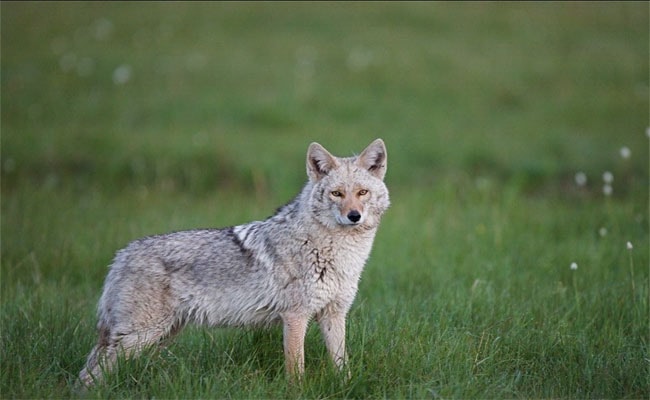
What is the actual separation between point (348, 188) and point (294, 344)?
127 centimetres

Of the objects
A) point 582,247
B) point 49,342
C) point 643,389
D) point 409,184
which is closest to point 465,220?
point 582,247

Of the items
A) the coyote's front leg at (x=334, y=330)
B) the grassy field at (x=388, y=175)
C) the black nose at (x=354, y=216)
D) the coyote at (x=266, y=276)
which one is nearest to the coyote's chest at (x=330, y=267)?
the coyote at (x=266, y=276)

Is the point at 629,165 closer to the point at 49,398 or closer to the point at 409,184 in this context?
the point at 409,184

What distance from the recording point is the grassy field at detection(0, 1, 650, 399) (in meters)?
6.11

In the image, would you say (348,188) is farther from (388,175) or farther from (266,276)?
(388,175)

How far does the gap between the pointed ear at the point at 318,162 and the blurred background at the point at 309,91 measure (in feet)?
20.5

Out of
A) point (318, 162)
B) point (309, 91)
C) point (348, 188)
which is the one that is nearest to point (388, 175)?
point (309, 91)

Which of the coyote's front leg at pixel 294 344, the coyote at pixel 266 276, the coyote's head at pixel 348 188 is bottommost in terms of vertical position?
the coyote's front leg at pixel 294 344

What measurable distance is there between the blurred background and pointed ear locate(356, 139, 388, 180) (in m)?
6.23

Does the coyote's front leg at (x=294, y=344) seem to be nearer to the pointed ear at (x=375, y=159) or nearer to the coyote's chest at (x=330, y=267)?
the coyote's chest at (x=330, y=267)

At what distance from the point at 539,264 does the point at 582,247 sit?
2.90ft

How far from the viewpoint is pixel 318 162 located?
6.20m

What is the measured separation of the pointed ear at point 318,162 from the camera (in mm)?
6160

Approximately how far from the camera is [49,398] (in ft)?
17.8
